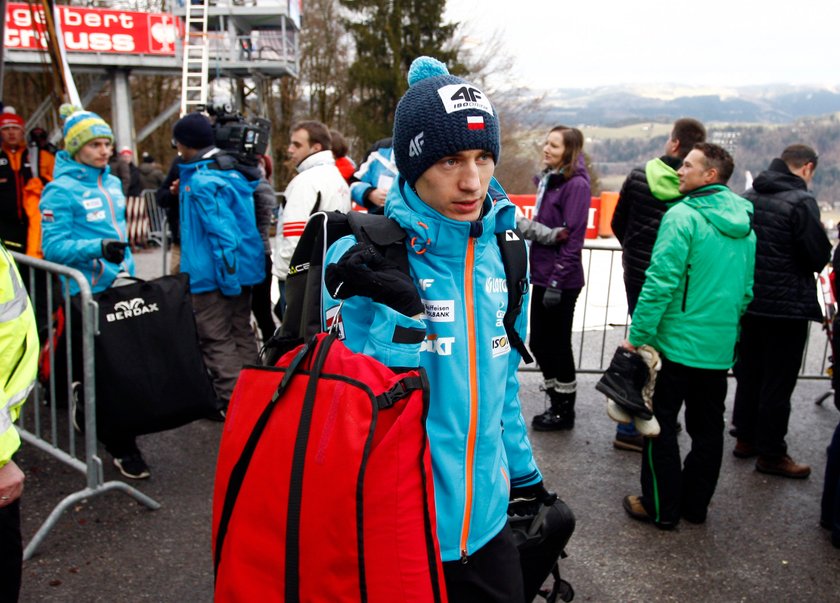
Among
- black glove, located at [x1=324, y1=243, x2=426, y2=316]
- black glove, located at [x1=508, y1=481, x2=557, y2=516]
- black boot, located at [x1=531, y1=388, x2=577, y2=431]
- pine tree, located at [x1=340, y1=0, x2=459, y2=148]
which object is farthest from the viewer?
pine tree, located at [x1=340, y1=0, x2=459, y2=148]

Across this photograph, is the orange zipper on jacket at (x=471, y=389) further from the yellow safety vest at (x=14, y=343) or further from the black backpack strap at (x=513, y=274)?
the yellow safety vest at (x=14, y=343)

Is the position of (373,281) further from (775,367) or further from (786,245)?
(775,367)

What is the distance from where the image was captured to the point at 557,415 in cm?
549

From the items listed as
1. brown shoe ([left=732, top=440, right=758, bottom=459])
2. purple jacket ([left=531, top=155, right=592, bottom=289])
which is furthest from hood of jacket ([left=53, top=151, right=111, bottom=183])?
brown shoe ([left=732, top=440, right=758, bottom=459])

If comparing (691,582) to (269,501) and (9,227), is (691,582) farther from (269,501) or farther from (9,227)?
(9,227)

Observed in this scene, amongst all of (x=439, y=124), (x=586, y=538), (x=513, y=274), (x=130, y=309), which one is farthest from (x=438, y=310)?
(x=130, y=309)

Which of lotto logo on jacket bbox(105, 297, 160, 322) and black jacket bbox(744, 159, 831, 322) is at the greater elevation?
black jacket bbox(744, 159, 831, 322)

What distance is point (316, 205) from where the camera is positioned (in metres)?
5.14

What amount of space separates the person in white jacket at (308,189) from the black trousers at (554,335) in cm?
154

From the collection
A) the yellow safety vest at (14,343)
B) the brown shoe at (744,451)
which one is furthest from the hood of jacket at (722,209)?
the yellow safety vest at (14,343)

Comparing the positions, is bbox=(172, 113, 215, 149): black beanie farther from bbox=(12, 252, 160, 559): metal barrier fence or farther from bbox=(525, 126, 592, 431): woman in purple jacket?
bbox=(525, 126, 592, 431): woman in purple jacket

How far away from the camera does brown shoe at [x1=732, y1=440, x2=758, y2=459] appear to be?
5094mm

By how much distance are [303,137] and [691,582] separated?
12.5ft

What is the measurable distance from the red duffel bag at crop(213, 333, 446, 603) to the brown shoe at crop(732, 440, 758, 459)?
4.08 m
